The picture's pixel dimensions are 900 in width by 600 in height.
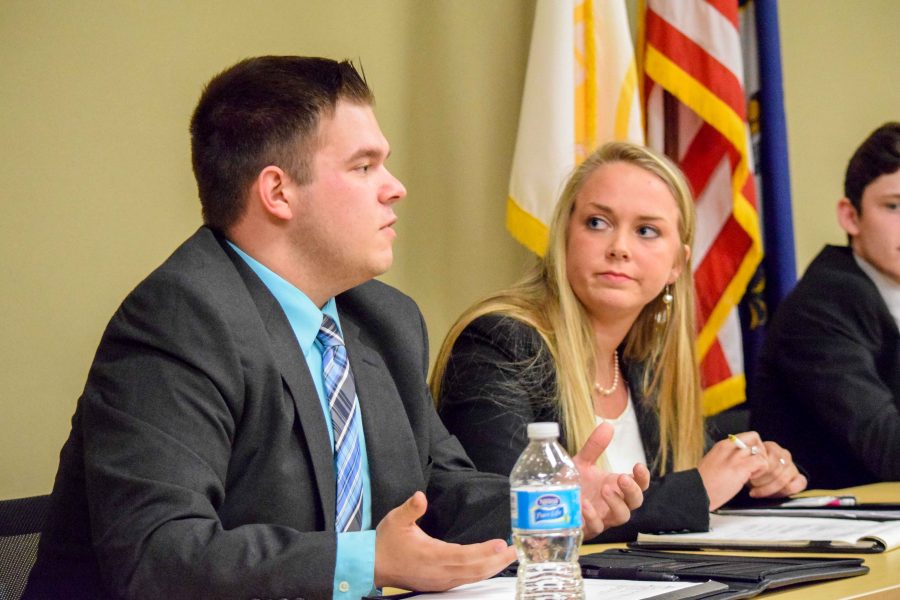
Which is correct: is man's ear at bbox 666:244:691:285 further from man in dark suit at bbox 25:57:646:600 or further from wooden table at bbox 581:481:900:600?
wooden table at bbox 581:481:900:600

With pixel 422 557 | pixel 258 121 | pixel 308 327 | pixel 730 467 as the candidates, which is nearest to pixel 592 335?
pixel 730 467

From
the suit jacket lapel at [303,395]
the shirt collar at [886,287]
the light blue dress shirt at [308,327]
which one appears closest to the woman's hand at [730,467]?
the light blue dress shirt at [308,327]

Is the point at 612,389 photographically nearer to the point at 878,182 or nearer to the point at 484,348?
the point at 484,348

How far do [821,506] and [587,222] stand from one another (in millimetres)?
855

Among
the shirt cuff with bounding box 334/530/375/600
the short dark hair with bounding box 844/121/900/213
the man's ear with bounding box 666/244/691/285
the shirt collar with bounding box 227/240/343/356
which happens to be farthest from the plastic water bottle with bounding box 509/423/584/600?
the short dark hair with bounding box 844/121/900/213

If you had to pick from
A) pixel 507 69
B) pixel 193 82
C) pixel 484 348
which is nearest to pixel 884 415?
pixel 484 348

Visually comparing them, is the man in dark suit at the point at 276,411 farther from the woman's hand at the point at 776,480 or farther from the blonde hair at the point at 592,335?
the woman's hand at the point at 776,480

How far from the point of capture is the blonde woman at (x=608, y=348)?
2357 mm

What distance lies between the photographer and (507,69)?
3.75 meters

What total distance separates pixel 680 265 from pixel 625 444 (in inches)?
19.0

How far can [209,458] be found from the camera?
1533 mm

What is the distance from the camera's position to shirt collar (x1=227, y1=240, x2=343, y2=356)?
1.82 metres

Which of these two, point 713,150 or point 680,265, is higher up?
point 713,150

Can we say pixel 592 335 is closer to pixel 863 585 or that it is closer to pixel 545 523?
pixel 863 585
